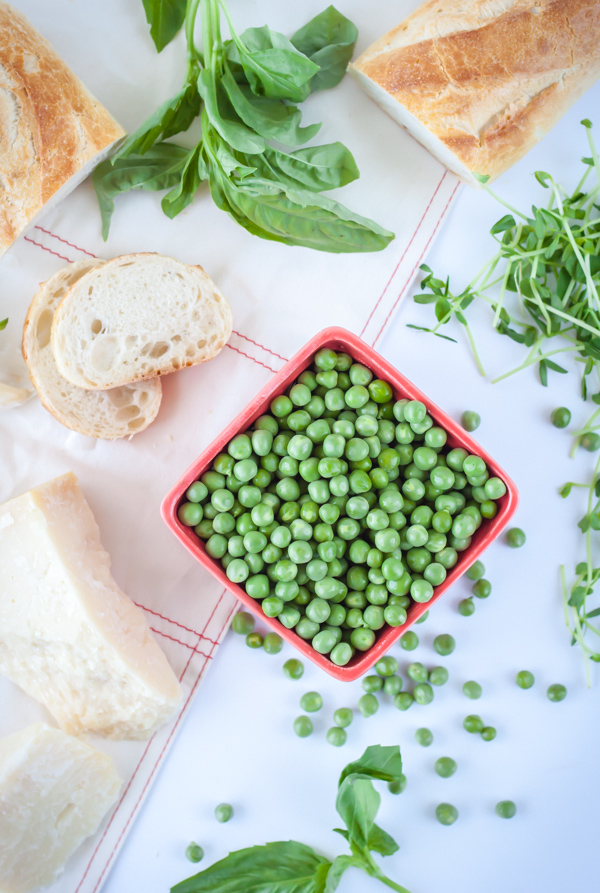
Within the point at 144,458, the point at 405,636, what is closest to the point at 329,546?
the point at 405,636

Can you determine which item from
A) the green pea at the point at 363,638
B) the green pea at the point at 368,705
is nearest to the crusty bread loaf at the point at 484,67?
the green pea at the point at 363,638

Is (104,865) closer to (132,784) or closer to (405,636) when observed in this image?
(132,784)

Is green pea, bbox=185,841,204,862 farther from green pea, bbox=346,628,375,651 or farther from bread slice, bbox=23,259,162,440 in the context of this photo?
bread slice, bbox=23,259,162,440

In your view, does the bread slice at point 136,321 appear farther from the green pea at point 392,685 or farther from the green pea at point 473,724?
the green pea at point 473,724

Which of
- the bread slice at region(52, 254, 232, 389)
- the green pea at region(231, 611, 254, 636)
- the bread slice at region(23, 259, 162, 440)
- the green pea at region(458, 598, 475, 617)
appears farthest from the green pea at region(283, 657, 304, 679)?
the bread slice at region(52, 254, 232, 389)

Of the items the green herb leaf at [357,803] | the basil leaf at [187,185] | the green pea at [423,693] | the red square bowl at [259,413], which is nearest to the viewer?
the green herb leaf at [357,803]
